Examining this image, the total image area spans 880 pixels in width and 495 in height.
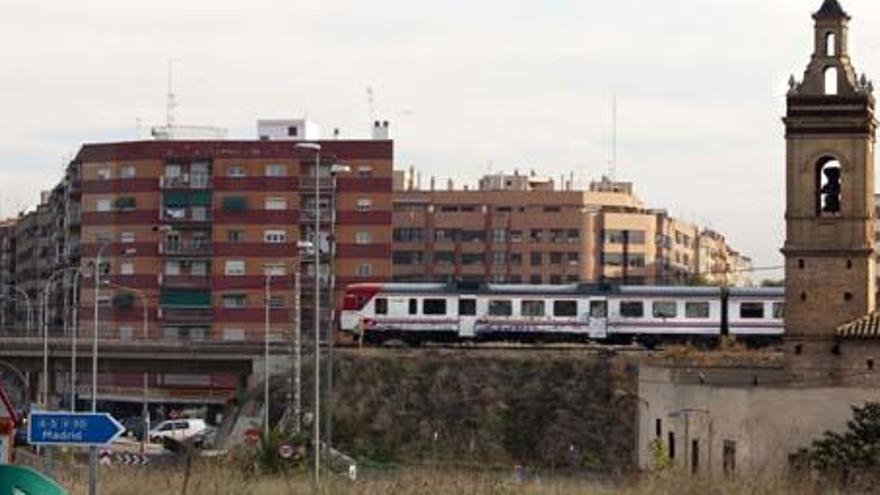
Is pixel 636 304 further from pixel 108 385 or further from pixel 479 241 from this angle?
pixel 479 241

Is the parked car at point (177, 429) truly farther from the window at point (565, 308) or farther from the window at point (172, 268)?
the window at point (172, 268)

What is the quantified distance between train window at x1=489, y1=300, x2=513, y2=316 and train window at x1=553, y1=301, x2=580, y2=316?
1932 millimetres

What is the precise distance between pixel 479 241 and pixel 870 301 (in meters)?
87.4

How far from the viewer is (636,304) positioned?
8000 centimetres

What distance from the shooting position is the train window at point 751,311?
77.2m

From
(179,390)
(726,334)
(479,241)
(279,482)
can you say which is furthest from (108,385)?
(279,482)

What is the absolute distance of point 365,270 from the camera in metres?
110

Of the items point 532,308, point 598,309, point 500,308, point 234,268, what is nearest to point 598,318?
point 598,309

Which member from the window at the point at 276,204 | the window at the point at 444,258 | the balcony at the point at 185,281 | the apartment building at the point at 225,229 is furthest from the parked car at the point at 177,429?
the window at the point at 444,258

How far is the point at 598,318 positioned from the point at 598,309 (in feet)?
1.25

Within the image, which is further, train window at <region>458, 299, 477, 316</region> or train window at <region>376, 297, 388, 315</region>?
train window at <region>376, 297, 388, 315</region>

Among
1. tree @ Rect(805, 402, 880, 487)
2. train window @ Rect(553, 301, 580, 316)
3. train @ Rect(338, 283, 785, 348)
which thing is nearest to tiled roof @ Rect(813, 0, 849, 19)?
tree @ Rect(805, 402, 880, 487)

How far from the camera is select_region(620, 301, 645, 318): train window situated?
262ft

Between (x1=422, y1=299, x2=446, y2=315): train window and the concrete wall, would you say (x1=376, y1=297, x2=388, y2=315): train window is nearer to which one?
(x1=422, y1=299, x2=446, y2=315): train window
